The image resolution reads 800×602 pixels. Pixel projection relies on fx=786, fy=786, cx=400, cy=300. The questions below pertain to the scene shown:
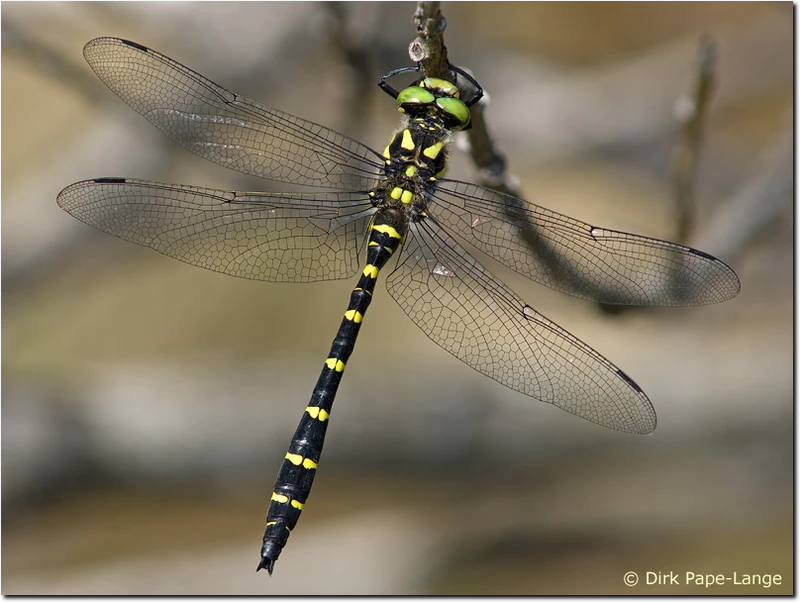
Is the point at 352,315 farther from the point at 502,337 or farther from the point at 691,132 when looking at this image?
the point at 691,132

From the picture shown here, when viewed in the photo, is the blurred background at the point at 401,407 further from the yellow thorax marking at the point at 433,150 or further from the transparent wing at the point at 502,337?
the transparent wing at the point at 502,337

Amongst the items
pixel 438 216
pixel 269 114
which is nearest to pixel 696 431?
pixel 438 216

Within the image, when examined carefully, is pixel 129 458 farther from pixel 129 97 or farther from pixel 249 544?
pixel 129 97

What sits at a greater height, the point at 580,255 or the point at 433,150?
the point at 433,150

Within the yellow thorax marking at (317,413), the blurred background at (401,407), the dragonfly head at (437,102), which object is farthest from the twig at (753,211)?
the yellow thorax marking at (317,413)

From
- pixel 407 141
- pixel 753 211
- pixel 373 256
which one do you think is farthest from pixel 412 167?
pixel 753 211
